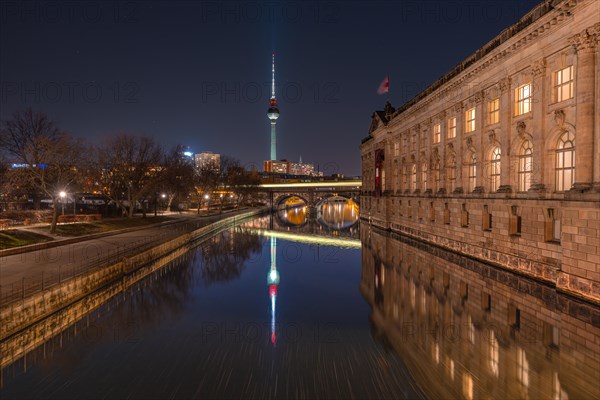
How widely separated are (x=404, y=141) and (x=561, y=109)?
33.4 metres

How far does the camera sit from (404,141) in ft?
183

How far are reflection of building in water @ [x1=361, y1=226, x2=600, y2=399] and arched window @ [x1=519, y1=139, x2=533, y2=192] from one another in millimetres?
6666

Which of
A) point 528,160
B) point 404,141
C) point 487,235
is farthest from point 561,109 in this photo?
point 404,141

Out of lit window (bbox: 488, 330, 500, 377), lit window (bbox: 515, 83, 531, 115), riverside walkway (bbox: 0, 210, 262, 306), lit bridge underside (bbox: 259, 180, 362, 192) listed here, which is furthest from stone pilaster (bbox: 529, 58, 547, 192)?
lit bridge underside (bbox: 259, 180, 362, 192)

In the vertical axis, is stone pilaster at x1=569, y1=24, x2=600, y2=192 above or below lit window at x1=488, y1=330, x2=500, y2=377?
above

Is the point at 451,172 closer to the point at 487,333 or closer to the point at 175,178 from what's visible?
the point at 487,333

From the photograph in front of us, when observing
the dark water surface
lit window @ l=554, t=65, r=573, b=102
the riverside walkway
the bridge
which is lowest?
the dark water surface

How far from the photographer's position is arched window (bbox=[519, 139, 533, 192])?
26.3m

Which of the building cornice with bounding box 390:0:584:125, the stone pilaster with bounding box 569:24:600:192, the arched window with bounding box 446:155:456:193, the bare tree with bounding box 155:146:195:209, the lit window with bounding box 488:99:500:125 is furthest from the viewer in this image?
the bare tree with bounding box 155:146:195:209

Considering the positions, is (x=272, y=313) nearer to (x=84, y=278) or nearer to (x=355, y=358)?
(x=355, y=358)

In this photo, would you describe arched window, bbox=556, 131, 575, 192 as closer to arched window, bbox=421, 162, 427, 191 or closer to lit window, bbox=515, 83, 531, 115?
lit window, bbox=515, 83, 531, 115

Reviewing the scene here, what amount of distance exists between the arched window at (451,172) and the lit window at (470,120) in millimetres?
4081

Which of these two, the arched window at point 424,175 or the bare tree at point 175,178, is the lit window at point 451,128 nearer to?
the arched window at point 424,175

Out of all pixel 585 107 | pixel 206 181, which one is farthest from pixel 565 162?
pixel 206 181
